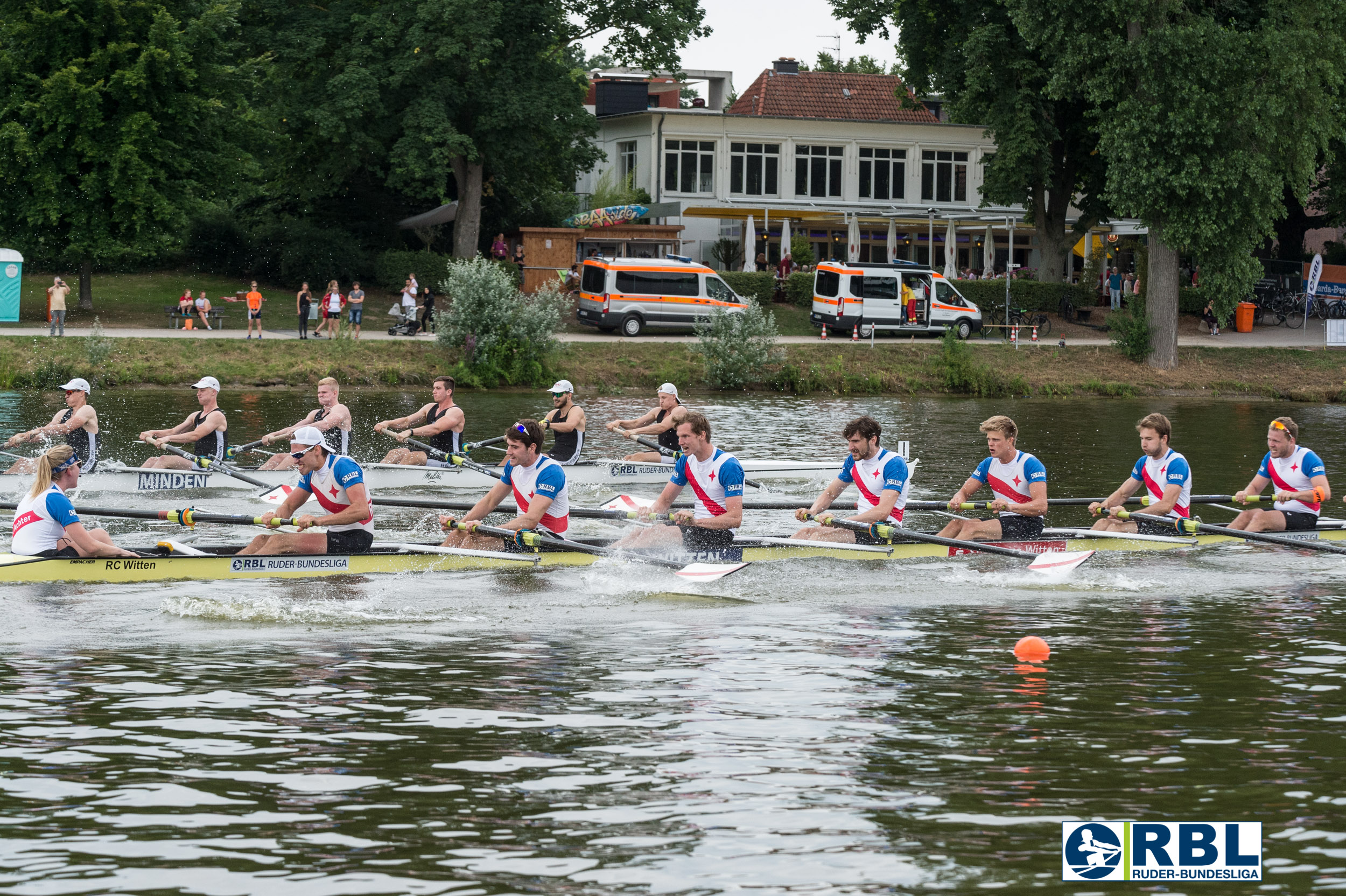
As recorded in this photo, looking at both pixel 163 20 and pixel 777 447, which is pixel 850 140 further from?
pixel 777 447

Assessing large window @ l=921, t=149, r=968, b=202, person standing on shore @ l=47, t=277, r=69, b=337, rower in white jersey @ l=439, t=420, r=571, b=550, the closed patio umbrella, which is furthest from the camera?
large window @ l=921, t=149, r=968, b=202

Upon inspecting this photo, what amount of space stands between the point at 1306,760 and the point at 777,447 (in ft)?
58.6

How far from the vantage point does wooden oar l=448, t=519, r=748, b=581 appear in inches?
553

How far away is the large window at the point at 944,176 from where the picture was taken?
61.9 m

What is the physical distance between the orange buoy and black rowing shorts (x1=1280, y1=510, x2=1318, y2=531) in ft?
20.8

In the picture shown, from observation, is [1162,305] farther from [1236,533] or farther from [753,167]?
[1236,533]

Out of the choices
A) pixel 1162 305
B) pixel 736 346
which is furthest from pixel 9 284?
pixel 1162 305

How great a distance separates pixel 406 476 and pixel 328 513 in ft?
23.2

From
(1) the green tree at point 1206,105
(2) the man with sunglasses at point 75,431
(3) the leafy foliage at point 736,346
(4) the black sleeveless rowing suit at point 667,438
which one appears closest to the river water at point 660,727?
(2) the man with sunglasses at point 75,431

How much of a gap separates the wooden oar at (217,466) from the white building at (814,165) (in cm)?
3766

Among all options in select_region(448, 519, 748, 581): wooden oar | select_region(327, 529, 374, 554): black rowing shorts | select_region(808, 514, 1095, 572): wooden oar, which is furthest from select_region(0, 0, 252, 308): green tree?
select_region(808, 514, 1095, 572): wooden oar

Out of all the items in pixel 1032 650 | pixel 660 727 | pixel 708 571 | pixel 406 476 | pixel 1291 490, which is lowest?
pixel 660 727

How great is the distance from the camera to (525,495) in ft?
47.4

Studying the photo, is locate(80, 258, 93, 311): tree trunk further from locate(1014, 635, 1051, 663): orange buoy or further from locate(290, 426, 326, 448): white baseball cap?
locate(1014, 635, 1051, 663): orange buoy
